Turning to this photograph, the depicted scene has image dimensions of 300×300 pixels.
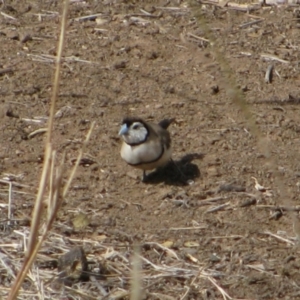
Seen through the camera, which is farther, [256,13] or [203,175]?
[256,13]

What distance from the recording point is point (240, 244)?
6.09 metres

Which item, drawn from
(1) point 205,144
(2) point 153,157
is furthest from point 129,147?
(1) point 205,144

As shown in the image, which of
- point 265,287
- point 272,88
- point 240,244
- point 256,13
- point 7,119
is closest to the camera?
point 265,287

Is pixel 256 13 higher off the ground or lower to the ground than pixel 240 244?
higher

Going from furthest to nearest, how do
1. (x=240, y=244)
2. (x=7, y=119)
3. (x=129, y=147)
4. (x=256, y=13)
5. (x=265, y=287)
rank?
(x=256, y=13) → (x=7, y=119) → (x=129, y=147) → (x=240, y=244) → (x=265, y=287)

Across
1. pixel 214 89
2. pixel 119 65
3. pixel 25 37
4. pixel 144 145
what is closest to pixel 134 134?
pixel 144 145

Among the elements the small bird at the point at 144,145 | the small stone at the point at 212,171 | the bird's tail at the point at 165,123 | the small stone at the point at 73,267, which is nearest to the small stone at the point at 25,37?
the bird's tail at the point at 165,123

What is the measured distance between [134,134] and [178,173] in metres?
0.49

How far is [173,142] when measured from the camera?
758 cm

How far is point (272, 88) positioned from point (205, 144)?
1.19 m

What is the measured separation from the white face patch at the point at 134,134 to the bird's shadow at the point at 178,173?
34cm

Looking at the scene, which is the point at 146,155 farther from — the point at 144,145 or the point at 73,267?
the point at 73,267

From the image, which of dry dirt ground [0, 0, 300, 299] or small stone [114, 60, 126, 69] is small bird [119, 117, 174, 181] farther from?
small stone [114, 60, 126, 69]

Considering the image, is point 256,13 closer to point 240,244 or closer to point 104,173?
point 104,173
